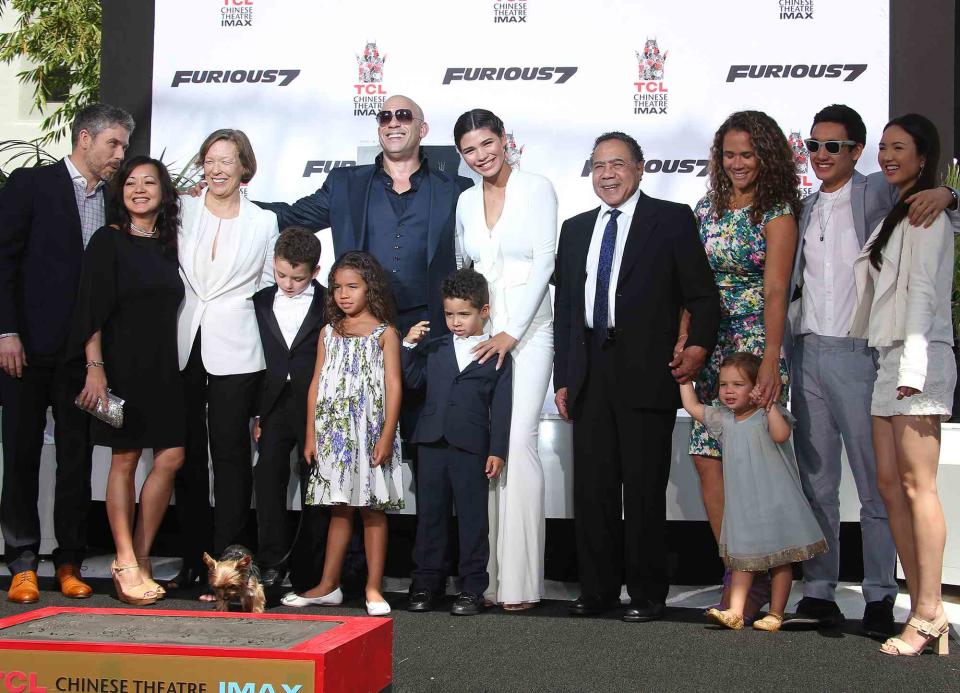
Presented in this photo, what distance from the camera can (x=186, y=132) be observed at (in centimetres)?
560

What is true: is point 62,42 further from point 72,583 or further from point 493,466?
point 493,466

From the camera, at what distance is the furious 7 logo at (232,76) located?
219 inches

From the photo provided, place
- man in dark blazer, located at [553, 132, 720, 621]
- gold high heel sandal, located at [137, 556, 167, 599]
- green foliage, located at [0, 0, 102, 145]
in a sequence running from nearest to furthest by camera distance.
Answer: man in dark blazer, located at [553, 132, 720, 621] → gold high heel sandal, located at [137, 556, 167, 599] → green foliage, located at [0, 0, 102, 145]

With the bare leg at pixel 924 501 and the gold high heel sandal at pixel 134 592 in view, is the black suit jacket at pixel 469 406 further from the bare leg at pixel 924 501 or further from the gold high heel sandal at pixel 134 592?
the bare leg at pixel 924 501

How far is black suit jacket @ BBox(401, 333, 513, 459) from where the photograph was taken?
4023 millimetres

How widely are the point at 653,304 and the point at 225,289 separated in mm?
1626

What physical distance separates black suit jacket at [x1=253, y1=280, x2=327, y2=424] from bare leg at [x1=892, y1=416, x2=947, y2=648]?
2.11 meters

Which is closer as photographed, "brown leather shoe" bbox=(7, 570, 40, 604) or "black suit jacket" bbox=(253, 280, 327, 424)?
"brown leather shoe" bbox=(7, 570, 40, 604)

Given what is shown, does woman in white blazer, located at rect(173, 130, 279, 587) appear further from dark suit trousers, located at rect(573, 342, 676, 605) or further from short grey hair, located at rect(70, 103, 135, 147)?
dark suit trousers, located at rect(573, 342, 676, 605)

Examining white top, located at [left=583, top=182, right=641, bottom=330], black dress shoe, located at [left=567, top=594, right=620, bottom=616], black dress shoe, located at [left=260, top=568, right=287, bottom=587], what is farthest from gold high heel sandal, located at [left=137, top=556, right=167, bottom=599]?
white top, located at [left=583, top=182, right=641, bottom=330]

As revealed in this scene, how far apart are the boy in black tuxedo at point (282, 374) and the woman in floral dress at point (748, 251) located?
55.6 inches

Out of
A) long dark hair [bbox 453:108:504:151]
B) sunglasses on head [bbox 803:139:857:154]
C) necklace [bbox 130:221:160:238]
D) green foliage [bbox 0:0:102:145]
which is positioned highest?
green foliage [bbox 0:0:102:145]

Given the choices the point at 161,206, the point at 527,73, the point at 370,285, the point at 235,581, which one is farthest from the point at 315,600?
the point at 527,73

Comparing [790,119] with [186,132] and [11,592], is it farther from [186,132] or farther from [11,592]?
[11,592]
